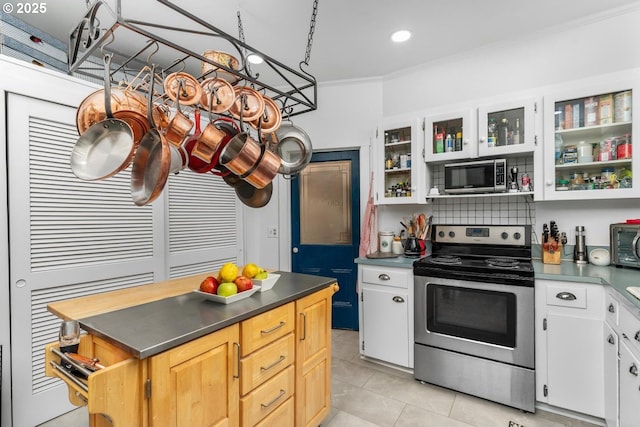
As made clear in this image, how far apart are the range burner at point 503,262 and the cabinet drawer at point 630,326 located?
0.65 metres

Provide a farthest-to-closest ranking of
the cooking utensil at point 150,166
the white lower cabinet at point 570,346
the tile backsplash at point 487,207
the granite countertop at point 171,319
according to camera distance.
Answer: the tile backsplash at point 487,207 < the white lower cabinet at point 570,346 < the cooking utensil at point 150,166 < the granite countertop at point 171,319

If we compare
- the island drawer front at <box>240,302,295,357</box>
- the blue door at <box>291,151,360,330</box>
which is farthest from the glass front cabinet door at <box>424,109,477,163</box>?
the island drawer front at <box>240,302,295,357</box>

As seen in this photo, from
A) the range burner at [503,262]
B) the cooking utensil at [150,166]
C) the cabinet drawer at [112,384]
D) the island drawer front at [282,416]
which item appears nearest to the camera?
the cabinet drawer at [112,384]

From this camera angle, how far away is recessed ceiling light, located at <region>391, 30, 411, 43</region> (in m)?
2.46

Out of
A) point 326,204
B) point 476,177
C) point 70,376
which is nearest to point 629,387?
point 476,177

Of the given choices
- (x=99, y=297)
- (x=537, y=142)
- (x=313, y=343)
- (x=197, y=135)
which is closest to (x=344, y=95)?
(x=537, y=142)

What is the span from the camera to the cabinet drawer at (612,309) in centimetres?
167

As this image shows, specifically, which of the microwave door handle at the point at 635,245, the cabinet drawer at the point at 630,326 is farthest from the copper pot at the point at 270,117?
the microwave door handle at the point at 635,245

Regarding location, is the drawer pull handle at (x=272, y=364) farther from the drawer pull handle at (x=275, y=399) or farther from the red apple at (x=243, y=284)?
the red apple at (x=243, y=284)

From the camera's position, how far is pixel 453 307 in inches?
90.0

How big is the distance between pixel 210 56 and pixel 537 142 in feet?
7.42

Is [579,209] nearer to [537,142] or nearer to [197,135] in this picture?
[537,142]

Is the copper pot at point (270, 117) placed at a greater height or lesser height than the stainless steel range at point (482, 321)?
greater

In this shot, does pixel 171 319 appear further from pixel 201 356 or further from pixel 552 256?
pixel 552 256
